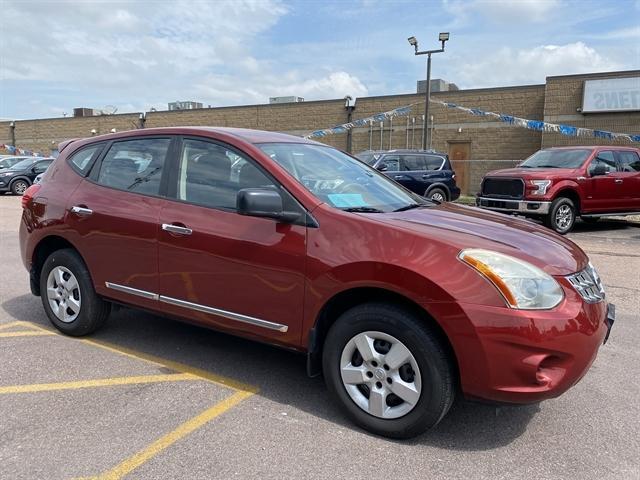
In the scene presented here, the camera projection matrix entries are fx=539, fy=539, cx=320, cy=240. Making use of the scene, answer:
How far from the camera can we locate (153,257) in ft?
12.7

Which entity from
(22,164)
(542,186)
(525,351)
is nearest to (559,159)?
(542,186)

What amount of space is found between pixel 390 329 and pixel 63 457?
1.83 metres

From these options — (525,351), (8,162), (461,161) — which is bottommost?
(525,351)

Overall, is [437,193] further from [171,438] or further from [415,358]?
[171,438]

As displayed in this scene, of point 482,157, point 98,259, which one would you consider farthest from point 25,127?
point 98,259

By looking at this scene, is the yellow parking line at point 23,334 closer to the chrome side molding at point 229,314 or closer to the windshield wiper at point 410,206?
the chrome side molding at point 229,314

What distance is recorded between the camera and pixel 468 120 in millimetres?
24500

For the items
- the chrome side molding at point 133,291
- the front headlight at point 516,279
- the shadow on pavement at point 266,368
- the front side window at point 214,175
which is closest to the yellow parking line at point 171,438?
the shadow on pavement at point 266,368

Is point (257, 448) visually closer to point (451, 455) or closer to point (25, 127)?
point (451, 455)

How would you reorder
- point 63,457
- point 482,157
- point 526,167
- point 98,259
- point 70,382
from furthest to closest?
point 482,157
point 526,167
point 98,259
point 70,382
point 63,457

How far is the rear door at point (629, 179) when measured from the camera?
12547 mm

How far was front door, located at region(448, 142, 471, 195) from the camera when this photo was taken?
24672 millimetres

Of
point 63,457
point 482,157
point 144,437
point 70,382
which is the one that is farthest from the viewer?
point 482,157

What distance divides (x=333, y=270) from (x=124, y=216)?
183 centimetres
